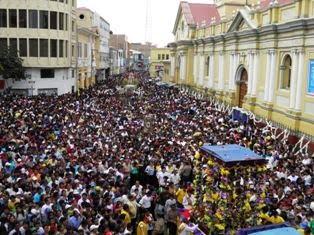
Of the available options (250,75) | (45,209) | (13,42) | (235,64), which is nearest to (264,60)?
(250,75)

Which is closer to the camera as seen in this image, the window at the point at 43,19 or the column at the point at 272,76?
the column at the point at 272,76

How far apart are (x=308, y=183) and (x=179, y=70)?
4318 cm

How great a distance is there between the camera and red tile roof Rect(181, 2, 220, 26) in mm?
53438

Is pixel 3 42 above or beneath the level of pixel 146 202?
above

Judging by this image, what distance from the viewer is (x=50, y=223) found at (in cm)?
1081

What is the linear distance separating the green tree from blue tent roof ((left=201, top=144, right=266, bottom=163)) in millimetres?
26164

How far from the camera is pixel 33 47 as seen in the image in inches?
1609

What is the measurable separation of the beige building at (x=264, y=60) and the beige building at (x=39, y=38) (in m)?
13.8

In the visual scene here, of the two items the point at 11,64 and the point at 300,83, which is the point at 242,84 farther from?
the point at 11,64

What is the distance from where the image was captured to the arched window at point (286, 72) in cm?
2717

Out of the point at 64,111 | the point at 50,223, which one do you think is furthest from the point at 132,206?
the point at 64,111

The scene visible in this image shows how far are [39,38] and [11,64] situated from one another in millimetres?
4260

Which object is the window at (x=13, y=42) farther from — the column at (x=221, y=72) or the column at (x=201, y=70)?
the column at (x=201, y=70)

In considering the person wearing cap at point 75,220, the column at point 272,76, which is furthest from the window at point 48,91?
the person wearing cap at point 75,220
